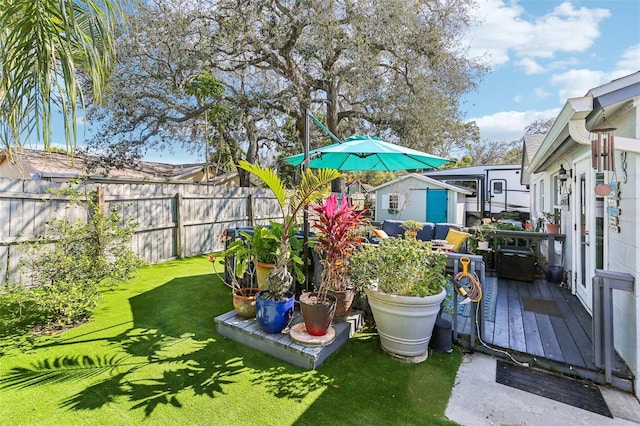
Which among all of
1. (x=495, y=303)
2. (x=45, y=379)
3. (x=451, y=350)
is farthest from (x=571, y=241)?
(x=45, y=379)

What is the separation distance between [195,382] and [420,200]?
1325cm

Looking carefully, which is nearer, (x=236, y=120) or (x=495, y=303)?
(x=495, y=303)

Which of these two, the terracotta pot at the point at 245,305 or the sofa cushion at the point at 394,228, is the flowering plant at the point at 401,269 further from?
the sofa cushion at the point at 394,228

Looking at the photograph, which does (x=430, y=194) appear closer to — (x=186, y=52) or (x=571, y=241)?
(x=571, y=241)

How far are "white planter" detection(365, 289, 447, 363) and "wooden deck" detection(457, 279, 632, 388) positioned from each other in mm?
607

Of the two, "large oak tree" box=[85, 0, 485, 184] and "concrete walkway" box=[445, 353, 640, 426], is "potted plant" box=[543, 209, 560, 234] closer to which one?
"concrete walkway" box=[445, 353, 640, 426]

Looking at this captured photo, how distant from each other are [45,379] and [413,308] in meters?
3.22

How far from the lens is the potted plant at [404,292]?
2.87m

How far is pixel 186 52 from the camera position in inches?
338

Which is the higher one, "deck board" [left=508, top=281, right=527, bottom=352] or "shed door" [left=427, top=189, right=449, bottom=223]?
"shed door" [left=427, top=189, right=449, bottom=223]

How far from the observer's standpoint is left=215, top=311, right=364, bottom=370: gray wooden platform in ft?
9.45

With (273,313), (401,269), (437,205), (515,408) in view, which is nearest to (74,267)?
(273,313)

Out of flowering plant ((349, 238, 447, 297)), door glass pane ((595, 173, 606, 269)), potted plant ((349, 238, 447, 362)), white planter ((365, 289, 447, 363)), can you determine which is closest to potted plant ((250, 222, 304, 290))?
flowering plant ((349, 238, 447, 297))

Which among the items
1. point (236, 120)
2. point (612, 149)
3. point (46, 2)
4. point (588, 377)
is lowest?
point (588, 377)
